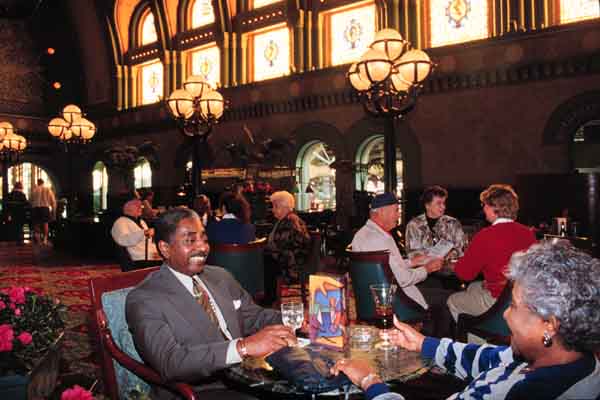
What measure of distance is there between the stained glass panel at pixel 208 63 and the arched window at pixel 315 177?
421 centimetres

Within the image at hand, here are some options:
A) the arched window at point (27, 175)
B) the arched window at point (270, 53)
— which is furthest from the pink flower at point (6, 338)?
the arched window at point (27, 175)

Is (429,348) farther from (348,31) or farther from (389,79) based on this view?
(348,31)

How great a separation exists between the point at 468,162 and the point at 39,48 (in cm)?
1890

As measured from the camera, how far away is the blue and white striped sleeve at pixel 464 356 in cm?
195

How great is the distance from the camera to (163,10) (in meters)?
18.0

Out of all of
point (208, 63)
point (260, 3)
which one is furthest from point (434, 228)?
point (208, 63)

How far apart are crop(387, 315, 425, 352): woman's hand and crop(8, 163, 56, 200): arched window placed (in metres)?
22.9

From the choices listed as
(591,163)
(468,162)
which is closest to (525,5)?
(468,162)

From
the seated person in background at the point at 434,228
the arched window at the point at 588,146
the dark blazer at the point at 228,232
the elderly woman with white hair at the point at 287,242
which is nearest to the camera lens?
the seated person in background at the point at 434,228

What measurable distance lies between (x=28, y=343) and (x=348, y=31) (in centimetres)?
1239

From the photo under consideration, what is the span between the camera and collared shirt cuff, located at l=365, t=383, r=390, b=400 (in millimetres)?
1664

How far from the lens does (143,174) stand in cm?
1992

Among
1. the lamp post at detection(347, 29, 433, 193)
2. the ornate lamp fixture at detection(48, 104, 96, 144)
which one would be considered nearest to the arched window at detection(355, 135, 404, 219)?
the lamp post at detection(347, 29, 433, 193)

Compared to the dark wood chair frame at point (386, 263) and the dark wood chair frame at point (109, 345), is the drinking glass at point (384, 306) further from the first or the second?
the dark wood chair frame at point (386, 263)
